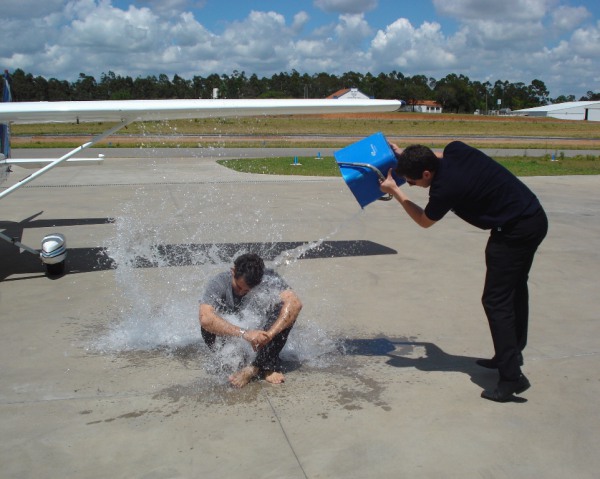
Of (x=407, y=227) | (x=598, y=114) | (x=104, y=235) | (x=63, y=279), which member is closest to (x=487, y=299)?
(x=63, y=279)

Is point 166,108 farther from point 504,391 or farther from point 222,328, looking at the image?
point 504,391

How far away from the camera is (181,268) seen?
23.8 feet

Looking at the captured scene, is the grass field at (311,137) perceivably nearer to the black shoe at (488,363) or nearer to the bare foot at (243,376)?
the bare foot at (243,376)

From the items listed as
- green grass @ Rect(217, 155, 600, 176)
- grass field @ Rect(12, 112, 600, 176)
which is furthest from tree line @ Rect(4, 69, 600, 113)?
green grass @ Rect(217, 155, 600, 176)

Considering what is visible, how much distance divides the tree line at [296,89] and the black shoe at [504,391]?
138ft

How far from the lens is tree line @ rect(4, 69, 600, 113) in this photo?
71312mm

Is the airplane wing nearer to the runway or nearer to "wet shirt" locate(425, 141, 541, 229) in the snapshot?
the runway

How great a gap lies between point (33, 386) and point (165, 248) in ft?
14.0

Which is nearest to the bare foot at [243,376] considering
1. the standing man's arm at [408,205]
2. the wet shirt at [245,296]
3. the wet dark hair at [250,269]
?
A: the wet shirt at [245,296]

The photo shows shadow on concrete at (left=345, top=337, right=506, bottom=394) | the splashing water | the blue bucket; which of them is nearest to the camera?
shadow on concrete at (left=345, top=337, right=506, bottom=394)

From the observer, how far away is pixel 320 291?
634 cm

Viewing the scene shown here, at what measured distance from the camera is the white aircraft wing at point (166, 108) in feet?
22.5

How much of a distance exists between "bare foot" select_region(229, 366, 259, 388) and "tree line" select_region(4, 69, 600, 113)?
41.2m

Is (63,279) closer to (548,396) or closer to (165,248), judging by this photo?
(165,248)
